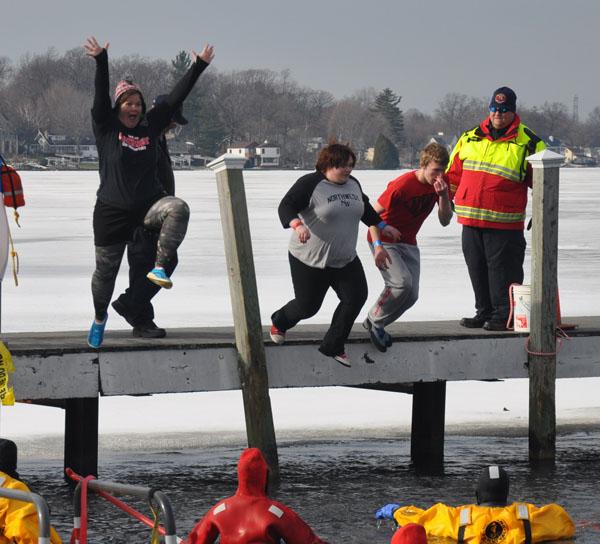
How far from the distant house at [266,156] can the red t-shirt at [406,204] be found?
448ft

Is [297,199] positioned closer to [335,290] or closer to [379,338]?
[335,290]

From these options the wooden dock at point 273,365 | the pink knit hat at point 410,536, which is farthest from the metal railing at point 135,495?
the wooden dock at point 273,365

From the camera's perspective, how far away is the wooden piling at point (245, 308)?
884 cm

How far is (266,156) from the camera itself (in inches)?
5881

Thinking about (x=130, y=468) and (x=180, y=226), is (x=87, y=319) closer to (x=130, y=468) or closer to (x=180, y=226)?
(x=130, y=468)

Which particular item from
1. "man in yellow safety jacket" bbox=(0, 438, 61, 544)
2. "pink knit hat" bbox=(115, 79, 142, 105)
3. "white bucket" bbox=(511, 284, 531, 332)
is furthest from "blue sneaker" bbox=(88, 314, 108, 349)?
"white bucket" bbox=(511, 284, 531, 332)

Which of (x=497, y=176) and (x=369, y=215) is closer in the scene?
(x=369, y=215)

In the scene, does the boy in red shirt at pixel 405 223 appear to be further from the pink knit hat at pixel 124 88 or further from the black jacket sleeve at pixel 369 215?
the pink knit hat at pixel 124 88

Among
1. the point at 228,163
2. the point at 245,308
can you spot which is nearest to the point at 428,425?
the point at 245,308

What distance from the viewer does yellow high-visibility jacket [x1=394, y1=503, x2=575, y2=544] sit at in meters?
6.86

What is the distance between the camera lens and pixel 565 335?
972 centimetres

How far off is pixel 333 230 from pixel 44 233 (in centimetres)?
1967

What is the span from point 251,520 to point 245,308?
341 cm

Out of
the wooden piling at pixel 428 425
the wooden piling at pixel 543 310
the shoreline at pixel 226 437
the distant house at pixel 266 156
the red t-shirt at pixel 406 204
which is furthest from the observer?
the distant house at pixel 266 156
